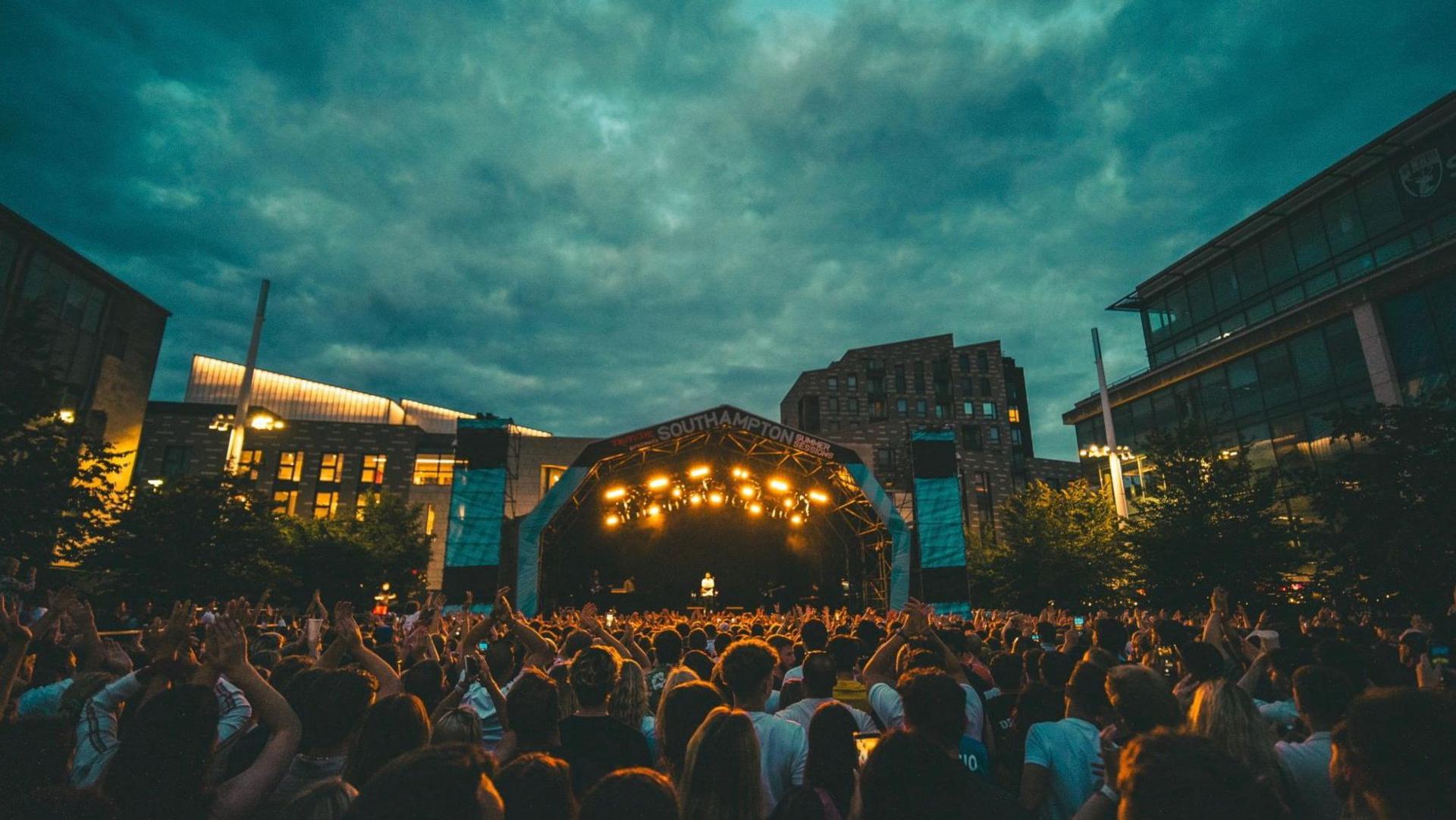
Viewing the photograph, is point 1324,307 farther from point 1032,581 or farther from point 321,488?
point 321,488

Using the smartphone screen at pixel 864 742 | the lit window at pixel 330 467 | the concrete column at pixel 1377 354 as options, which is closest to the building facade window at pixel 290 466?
the lit window at pixel 330 467

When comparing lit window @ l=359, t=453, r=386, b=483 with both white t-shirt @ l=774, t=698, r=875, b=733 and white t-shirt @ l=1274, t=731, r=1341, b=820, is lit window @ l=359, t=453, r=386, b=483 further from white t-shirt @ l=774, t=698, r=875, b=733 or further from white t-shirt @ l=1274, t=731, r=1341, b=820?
white t-shirt @ l=1274, t=731, r=1341, b=820

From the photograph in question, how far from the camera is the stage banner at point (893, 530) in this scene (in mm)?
21750

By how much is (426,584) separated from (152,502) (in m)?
21.5

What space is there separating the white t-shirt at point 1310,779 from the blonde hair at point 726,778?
249 cm

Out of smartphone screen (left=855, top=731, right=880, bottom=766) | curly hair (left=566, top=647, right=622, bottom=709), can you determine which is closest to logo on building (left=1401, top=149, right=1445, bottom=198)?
smartphone screen (left=855, top=731, right=880, bottom=766)

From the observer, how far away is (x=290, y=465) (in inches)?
1608

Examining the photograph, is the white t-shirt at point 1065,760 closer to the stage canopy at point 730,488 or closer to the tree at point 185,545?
the stage canopy at point 730,488

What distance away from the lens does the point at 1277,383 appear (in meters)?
27.3

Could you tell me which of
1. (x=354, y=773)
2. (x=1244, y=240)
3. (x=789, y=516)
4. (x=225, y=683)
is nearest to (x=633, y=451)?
(x=789, y=516)

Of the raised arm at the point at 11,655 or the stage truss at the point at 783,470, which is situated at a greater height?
the stage truss at the point at 783,470

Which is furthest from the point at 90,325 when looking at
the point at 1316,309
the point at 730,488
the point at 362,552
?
the point at 1316,309

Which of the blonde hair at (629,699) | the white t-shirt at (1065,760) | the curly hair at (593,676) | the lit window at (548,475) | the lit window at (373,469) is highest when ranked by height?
the lit window at (373,469)

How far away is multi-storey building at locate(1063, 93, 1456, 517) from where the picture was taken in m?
22.6
